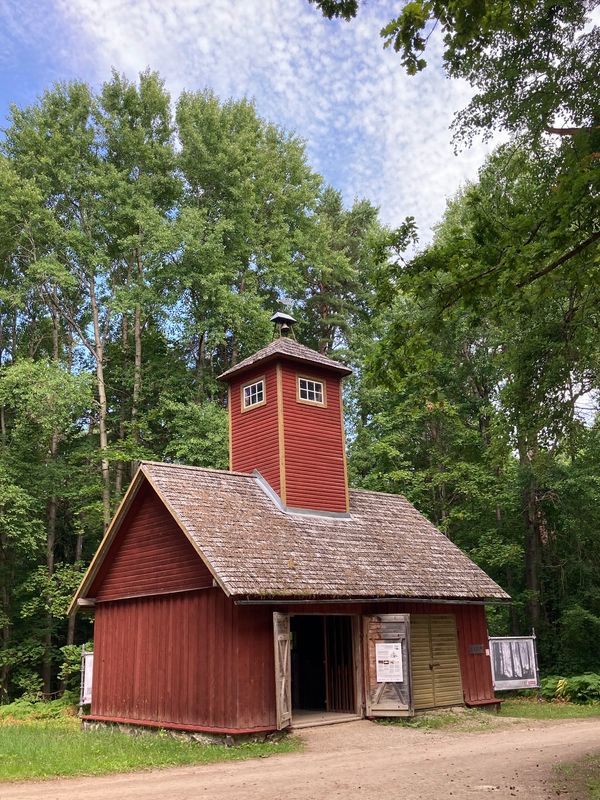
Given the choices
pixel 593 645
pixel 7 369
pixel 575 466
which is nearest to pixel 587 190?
pixel 575 466

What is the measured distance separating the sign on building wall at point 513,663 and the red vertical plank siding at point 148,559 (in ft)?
27.9

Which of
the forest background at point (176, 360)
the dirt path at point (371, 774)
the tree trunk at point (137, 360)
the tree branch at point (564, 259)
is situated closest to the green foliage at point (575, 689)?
the forest background at point (176, 360)

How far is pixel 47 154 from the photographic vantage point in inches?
1008

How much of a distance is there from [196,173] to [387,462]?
1391 centimetres

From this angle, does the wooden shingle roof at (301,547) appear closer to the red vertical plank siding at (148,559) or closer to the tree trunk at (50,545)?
the red vertical plank siding at (148,559)

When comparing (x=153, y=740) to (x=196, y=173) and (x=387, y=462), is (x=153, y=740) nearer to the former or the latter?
(x=387, y=462)

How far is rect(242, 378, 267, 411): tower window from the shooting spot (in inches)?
665

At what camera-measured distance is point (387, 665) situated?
14.0 metres

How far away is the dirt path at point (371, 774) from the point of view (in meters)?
7.91

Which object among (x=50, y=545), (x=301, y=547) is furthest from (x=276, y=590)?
(x=50, y=545)

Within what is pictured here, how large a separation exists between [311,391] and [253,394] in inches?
55.3

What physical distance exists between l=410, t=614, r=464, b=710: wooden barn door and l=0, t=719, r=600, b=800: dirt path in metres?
2.31

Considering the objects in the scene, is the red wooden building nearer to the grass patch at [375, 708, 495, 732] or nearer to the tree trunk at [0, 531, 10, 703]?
the grass patch at [375, 708, 495, 732]

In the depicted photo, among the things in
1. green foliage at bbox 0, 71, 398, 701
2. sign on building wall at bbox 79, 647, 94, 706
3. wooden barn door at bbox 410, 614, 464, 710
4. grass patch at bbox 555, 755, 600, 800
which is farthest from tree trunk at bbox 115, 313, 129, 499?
grass patch at bbox 555, 755, 600, 800
